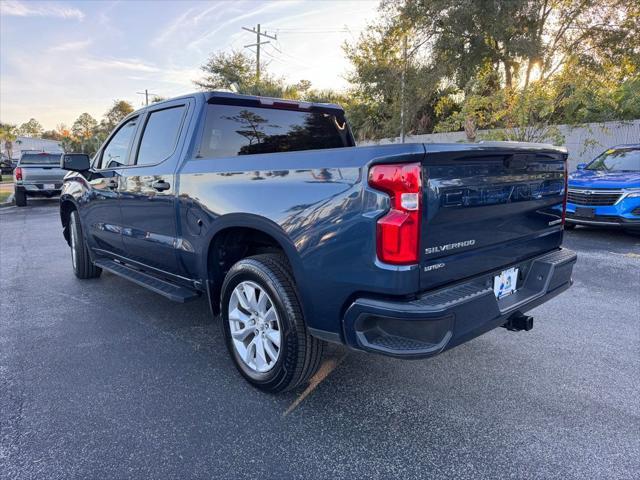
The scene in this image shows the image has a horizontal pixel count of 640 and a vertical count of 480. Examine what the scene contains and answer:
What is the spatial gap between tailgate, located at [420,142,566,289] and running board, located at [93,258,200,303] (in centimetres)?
204

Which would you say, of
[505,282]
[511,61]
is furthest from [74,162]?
[511,61]

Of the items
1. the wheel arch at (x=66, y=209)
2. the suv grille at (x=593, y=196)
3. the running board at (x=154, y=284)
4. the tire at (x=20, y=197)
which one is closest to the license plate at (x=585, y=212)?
the suv grille at (x=593, y=196)

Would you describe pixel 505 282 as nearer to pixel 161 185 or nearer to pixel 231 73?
pixel 161 185

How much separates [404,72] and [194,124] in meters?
17.3

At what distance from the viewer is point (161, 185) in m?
3.50

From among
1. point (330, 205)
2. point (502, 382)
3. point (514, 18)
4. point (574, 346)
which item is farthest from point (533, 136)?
point (330, 205)

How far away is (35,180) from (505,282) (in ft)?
50.0

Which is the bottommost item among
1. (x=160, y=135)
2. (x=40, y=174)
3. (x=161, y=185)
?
(x=161, y=185)

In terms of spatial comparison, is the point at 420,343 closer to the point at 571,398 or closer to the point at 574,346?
the point at 571,398

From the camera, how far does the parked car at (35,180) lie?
1388cm

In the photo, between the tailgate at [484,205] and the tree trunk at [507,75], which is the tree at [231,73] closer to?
the tree trunk at [507,75]

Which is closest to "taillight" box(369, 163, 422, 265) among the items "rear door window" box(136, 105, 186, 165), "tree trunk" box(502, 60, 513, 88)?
"rear door window" box(136, 105, 186, 165)

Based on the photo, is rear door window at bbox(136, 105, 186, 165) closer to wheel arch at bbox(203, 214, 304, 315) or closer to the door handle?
the door handle

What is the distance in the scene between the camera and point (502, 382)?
296 centimetres
